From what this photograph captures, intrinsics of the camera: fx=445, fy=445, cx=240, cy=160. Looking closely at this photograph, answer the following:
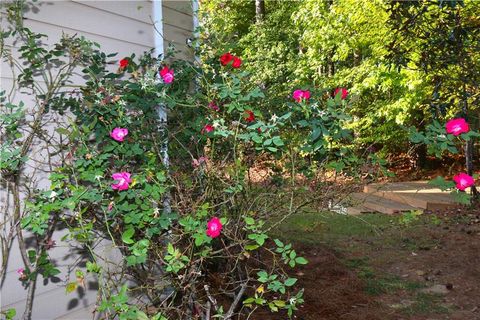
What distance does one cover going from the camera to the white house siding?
2.51m

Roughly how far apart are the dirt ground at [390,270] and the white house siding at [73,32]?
1.29m

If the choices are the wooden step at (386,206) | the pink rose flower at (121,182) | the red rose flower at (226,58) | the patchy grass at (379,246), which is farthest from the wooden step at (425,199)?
the pink rose flower at (121,182)

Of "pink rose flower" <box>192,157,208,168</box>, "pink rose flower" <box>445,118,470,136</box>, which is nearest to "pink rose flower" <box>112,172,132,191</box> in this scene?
"pink rose flower" <box>192,157,208,168</box>

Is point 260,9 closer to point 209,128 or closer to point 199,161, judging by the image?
point 209,128

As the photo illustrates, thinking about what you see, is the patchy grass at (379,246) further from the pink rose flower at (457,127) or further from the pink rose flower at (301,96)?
the pink rose flower at (301,96)

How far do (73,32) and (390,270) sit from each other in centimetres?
353

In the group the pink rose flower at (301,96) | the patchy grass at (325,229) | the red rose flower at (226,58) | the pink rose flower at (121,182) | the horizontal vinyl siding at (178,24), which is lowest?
the patchy grass at (325,229)

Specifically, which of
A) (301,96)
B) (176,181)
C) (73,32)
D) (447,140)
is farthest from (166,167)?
(447,140)

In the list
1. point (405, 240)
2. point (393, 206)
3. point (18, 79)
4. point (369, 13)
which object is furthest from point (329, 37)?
point (18, 79)

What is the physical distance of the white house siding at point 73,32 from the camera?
251cm

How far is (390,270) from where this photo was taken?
437 cm

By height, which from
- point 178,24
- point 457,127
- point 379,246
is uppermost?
point 178,24

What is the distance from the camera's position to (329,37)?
8.98m

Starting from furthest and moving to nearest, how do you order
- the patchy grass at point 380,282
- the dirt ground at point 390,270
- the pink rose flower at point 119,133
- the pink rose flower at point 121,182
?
the patchy grass at point 380,282, the dirt ground at point 390,270, the pink rose flower at point 119,133, the pink rose flower at point 121,182
